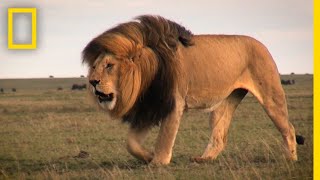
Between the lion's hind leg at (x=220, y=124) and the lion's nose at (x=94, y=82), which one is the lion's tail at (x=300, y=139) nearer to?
the lion's hind leg at (x=220, y=124)

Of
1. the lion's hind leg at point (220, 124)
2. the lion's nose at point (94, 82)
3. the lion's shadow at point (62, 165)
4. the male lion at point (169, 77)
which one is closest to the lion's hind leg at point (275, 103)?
the male lion at point (169, 77)

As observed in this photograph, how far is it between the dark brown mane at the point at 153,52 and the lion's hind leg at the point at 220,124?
4.14ft

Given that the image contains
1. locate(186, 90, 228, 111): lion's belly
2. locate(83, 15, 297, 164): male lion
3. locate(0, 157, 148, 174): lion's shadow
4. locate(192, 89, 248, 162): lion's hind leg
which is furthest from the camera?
locate(192, 89, 248, 162): lion's hind leg

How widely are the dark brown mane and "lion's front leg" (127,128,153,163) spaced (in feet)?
0.28

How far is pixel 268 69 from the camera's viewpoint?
7957 mm

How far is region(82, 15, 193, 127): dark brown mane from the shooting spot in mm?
6379

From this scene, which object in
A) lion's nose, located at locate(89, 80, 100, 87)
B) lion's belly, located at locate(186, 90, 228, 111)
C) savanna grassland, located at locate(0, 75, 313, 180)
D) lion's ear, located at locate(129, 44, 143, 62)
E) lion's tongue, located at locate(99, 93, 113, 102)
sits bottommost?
savanna grassland, located at locate(0, 75, 313, 180)

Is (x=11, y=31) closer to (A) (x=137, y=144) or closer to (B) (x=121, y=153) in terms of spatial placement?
(A) (x=137, y=144)

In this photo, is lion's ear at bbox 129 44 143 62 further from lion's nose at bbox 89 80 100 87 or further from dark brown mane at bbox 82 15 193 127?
lion's nose at bbox 89 80 100 87

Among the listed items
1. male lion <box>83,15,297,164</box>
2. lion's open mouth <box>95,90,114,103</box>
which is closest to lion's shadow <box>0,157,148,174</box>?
male lion <box>83,15,297,164</box>

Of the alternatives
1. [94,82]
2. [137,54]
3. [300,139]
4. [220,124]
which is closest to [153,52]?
[137,54]

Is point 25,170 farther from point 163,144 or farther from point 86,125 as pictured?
point 86,125

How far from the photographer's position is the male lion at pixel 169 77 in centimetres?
630

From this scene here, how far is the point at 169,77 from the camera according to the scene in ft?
21.9
